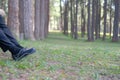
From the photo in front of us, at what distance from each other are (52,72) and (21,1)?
1759cm

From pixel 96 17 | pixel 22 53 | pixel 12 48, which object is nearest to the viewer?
pixel 12 48

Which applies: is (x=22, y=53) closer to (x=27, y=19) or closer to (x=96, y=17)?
(x=27, y=19)

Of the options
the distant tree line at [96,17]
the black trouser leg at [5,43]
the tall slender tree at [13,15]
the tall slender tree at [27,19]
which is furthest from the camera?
the distant tree line at [96,17]

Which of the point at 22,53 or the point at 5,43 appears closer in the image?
the point at 5,43

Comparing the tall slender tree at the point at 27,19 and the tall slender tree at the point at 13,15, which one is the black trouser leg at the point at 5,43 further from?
the tall slender tree at the point at 27,19

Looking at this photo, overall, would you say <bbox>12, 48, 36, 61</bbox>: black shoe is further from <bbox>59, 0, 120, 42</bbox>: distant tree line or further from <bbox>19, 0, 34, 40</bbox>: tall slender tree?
<bbox>59, 0, 120, 42</bbox>: distant tree line

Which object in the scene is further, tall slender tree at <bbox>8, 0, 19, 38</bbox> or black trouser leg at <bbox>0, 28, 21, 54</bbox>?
tall slender tree at <bbox>8, 0, 19, 38</bbox>

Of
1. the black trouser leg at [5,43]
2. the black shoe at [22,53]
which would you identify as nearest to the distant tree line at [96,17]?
the black shoe at [22,53]

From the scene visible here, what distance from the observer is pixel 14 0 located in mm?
16797

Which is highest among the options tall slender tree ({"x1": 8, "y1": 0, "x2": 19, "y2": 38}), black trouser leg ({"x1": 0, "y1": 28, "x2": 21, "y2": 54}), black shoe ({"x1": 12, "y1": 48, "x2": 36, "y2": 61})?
tall slender tree ({"x1": 8, "y1": 0, "x2": 19, "y2": 38})

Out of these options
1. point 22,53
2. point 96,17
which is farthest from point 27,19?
point 96,17

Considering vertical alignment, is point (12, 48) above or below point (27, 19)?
below

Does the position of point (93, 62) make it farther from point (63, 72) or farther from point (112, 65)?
point (63, 72)

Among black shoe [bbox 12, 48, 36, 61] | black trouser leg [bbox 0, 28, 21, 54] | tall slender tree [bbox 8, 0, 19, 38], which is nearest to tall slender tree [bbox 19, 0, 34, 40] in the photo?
tall slender tree [bbox 8, 0, 19, 38]
